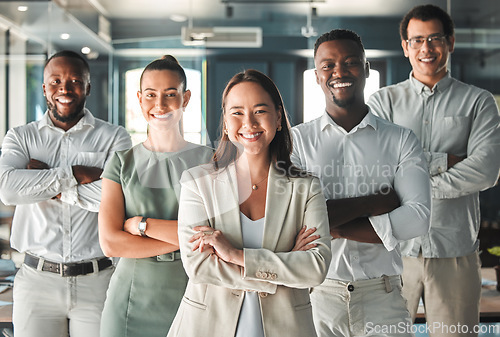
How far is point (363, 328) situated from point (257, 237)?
604mm

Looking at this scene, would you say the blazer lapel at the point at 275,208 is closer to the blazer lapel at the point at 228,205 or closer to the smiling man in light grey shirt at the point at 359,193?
the blazer lapel at the point at 228,205

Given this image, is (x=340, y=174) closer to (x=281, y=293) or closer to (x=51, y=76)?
(x=281, y=293)

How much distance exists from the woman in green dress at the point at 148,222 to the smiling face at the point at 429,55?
3.93ft

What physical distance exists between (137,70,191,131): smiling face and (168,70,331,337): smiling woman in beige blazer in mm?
336

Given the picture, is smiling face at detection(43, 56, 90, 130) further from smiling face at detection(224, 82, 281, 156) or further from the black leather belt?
smiling face at detection(224, 82, 281, 156)

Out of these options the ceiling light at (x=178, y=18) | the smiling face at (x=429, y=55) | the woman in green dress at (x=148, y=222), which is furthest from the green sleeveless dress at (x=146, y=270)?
the ceiling light at (x=178, y=18)

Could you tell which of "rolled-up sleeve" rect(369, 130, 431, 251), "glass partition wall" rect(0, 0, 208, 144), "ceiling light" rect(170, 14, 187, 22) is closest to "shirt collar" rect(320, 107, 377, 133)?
"rolled-up sleeve" rect(369, 130, 431, 251)

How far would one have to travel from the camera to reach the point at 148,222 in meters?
2.07

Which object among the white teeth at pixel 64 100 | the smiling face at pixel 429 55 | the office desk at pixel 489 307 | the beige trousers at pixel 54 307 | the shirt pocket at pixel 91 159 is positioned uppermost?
the smiling face at pixel 429 55

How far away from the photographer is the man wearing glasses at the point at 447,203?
8.61ft

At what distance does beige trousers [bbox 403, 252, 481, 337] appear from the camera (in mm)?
2648

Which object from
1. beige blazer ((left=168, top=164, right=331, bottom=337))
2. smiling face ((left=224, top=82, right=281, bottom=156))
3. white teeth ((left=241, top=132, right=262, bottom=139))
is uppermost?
smiling face ((left=224, top=82, right=281, bottom=156))

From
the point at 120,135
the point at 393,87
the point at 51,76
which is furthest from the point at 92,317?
the point at 393,87

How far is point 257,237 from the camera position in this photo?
5.76ft
